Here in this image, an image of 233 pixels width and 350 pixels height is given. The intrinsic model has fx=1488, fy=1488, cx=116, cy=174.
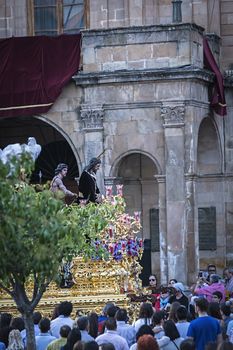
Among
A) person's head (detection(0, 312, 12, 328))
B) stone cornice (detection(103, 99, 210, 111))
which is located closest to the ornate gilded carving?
stone cornice (detection(103, 99, 210, 111))

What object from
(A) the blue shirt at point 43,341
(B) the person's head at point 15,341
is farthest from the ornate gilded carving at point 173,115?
(B) the person's head at point 15,341

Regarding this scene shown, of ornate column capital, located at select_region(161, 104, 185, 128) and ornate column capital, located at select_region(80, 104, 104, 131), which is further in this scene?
ornate column capital, located at select_region(80, 104, 104, 131)

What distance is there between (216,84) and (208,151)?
213 centimetres

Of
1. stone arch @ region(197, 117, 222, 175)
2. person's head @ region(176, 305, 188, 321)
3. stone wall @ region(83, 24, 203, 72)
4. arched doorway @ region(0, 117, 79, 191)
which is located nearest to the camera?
person's head @ region(176, 305, 188, 321)

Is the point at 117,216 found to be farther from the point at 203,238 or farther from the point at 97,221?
the point at 203,238

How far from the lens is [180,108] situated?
1337 inches

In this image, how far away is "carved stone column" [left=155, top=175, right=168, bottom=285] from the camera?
1335 inches

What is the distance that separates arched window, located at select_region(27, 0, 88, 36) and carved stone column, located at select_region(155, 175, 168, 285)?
20.2ft

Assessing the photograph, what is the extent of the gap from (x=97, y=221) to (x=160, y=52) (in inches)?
421

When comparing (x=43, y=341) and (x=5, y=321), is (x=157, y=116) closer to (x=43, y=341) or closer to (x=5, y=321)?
(x=5, y=321)

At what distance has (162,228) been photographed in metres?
34.1

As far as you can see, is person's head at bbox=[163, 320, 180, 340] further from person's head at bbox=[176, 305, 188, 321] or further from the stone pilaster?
the stone pilaster

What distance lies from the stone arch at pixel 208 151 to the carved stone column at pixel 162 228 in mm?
2511

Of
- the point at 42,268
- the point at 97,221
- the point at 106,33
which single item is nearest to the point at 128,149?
the point at 106,33
